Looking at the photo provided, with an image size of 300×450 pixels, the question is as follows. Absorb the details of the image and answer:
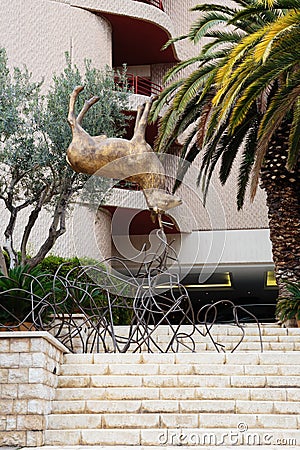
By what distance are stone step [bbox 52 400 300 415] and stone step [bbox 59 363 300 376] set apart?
0.81m

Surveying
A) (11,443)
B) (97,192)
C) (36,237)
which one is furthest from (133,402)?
(36,237)

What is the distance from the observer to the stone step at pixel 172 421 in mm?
7793

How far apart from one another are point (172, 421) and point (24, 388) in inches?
62.3

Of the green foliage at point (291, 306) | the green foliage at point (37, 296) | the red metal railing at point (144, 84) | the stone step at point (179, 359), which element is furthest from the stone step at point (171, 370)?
the red metal railing at point (144, 84)

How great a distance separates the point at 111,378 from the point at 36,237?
10.3 m

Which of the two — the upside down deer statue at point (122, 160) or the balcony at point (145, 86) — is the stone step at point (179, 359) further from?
the balcony at point (145, 86)

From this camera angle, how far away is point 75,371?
29.6 feet

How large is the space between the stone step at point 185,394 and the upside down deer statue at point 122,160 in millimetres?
2374

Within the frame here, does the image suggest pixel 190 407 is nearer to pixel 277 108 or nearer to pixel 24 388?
pixel 24 388

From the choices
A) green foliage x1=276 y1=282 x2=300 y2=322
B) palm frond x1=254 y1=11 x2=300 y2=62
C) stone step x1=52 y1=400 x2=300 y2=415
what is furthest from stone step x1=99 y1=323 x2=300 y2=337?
palm frond x1=254 y1=11 x2=300 y2=62

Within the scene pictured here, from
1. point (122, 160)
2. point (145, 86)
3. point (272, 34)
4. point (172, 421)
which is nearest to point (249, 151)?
point (272, 34)

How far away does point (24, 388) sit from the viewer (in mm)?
7875

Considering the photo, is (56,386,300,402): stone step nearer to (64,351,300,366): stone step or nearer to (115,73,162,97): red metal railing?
(64,351,300,366): stone step

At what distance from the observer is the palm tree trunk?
15125 millimetres
